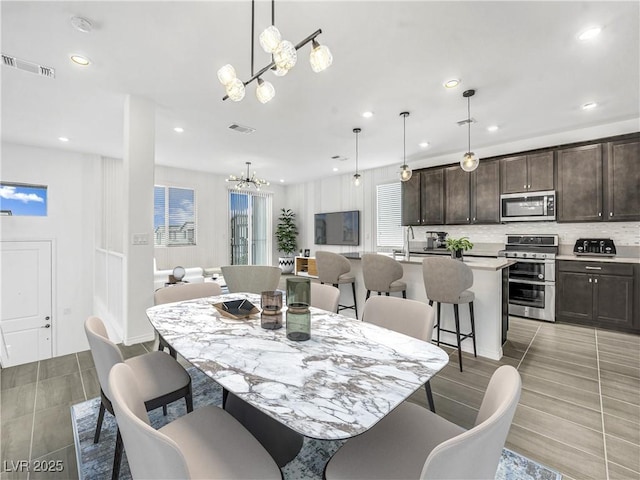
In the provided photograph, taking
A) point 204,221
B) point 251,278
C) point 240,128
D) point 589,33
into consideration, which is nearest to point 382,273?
point 251,278

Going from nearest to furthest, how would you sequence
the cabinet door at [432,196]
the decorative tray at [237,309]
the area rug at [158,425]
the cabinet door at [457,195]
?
the area rug at [158,425], the decorative tray at [237,309], the cabinet door at [457,195], the cabinet door at [432,196]

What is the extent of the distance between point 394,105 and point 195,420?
138 inches

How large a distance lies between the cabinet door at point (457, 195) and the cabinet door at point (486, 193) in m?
0.11

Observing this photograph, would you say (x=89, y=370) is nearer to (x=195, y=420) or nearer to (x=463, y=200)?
(x=195, y=420)

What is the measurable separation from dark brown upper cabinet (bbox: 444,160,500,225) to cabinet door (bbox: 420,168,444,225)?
0.36ft

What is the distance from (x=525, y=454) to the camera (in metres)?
1.67

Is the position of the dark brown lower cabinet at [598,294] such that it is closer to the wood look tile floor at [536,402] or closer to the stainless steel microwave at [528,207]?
the wood look tile floor at [536,402]

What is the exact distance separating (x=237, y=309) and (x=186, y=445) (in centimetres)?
86

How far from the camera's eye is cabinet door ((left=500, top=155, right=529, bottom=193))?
452cm

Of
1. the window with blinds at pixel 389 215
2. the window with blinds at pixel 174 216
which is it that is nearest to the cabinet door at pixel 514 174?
the window with blinds at pixel 389 215

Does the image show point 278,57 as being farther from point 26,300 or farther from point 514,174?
point 26,300

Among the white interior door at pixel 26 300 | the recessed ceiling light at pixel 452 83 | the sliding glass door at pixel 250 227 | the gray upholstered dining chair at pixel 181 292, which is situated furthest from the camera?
the sliding glass door at pixel 250 227

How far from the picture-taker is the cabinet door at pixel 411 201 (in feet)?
18.9

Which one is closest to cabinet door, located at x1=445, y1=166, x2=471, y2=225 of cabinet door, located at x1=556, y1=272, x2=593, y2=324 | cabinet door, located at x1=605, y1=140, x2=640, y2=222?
cabinet door, located at x1=556, y1=272, x2=593, y2=324
